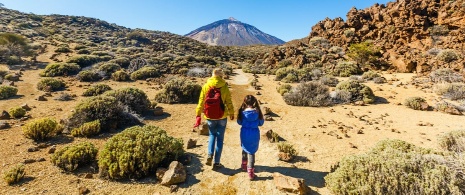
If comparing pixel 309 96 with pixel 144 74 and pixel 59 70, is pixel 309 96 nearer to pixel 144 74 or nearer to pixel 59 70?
pixel 144 74

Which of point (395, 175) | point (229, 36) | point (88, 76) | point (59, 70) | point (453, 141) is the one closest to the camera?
point (395, 175)

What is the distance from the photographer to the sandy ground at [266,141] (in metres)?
4.80

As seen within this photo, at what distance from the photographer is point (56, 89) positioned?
46.0 ft

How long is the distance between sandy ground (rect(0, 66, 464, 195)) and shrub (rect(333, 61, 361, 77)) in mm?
6264

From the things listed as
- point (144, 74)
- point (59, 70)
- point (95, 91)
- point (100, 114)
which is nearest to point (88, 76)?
point (59, 70)

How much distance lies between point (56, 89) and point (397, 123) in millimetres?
16877

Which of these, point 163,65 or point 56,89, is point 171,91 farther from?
point 163,65

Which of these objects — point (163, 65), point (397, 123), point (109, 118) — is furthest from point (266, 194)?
point (163, 65)

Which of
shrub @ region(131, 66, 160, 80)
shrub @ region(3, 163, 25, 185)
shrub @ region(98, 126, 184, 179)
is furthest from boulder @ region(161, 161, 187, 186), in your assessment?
shrub @ region(131, 66, 160, 80)

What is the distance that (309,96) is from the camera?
40.8ft

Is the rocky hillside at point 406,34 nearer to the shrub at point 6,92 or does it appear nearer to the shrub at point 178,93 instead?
the shrub at point 178,93

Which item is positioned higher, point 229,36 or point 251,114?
point 229,36

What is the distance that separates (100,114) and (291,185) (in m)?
6.44

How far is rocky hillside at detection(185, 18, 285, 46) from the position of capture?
163 meters
